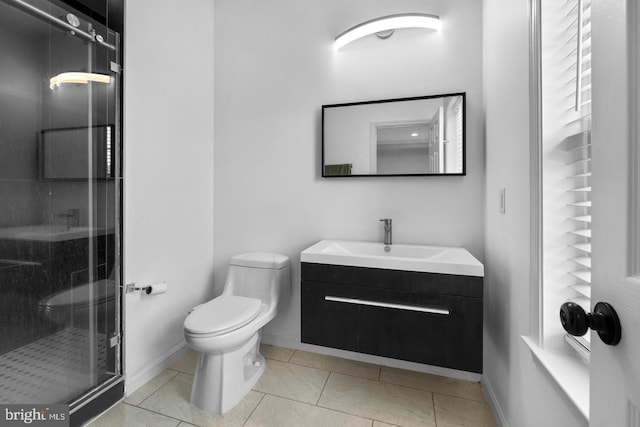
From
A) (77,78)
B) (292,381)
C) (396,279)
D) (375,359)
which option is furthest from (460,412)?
(77,78)

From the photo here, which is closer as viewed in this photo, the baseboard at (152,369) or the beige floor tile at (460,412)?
the beige floor tile at (460,412)

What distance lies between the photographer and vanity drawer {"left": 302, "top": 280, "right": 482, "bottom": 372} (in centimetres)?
129

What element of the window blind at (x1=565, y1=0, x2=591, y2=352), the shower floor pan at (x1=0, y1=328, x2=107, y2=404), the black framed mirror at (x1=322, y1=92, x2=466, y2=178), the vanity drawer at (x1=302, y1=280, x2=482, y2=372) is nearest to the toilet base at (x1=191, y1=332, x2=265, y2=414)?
the vanity drawer at (x1=302, y1=280, x2=482, y2=372)

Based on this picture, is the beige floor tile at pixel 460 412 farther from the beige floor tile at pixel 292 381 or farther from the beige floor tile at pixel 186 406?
the beige floor tile at pixel 186 406

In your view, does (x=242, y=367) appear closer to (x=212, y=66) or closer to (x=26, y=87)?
(x=26, y=87)

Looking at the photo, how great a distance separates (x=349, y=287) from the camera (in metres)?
1.45

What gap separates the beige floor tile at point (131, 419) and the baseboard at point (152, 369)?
4.8 inches

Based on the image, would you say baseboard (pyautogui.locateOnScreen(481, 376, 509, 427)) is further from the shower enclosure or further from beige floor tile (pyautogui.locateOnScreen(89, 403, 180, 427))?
the shower enclosure

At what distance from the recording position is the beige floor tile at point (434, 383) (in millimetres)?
1604

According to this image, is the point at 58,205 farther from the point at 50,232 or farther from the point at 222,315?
the point at 222,315

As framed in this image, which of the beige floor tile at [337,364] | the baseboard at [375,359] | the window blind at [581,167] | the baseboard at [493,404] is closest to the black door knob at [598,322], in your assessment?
the window blind at [581,167]

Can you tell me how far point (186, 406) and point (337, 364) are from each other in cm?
90

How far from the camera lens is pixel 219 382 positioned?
1.45m

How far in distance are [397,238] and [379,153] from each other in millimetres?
565
